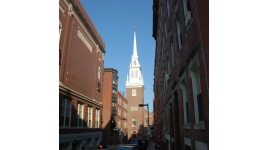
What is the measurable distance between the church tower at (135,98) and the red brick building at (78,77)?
4813 cm

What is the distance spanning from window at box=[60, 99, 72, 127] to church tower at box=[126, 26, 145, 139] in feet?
191

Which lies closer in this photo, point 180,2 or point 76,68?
point 180,2

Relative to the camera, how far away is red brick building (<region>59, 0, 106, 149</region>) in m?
19.1

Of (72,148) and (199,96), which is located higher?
(199,96)

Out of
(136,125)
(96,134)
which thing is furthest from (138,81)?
(96,134)

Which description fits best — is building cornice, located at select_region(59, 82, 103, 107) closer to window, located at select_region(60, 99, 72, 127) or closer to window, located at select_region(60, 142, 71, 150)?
window, located at select_region(60, 99, 72, 127)

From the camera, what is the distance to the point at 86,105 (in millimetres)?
25266

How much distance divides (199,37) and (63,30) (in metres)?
17.1

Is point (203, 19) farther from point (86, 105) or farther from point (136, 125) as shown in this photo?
point (136, 125)

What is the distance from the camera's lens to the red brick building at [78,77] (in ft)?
62.7

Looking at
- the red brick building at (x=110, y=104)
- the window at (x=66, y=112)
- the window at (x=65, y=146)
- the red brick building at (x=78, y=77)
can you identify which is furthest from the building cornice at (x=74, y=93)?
the red brick building at (x=110, y=104)

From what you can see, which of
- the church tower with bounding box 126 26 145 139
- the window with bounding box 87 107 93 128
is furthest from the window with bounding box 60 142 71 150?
the church tower with bounding box 126 26 145 139

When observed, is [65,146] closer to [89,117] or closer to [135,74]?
[89,117]
